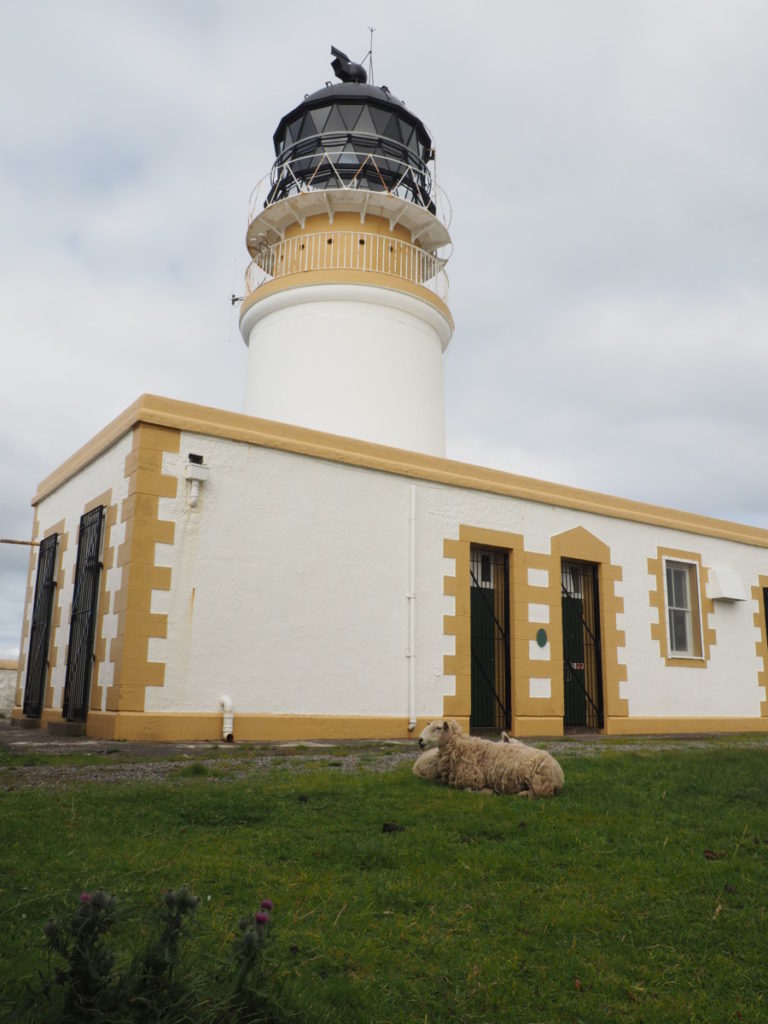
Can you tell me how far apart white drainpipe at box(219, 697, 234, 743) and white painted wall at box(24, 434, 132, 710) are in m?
1.14

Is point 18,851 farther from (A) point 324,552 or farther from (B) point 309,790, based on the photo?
(A) point 324,552

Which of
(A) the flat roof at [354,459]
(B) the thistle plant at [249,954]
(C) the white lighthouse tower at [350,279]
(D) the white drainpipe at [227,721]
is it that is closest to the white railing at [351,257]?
(C) the white lighthouse tower at [350,279]

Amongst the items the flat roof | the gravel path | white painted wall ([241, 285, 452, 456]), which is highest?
white painted wall ([241, 285, 452, 456])

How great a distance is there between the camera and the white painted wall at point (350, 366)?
44.3 ft

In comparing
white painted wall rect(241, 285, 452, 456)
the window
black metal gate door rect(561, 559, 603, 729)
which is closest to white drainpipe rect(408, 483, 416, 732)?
black metal gate door rect(561, 559, 603, 729)

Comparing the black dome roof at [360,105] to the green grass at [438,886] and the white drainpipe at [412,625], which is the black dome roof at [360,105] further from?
the green grass at [438,886]

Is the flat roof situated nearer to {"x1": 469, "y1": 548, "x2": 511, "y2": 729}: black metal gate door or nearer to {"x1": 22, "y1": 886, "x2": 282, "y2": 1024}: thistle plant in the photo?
{"x1": 469, "y1": 548, "x2": 511, "y2": 729}: black metal gate door

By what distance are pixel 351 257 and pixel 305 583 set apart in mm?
7034

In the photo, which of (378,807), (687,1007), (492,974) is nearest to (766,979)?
(687,1007)

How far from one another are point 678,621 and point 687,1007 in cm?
1170

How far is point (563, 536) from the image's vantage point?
11.8 metres

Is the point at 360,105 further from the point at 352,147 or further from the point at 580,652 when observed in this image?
the point at 580,652

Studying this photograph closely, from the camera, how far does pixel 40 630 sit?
11.6 meters

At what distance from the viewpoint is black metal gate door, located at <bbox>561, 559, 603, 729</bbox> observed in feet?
39.0
